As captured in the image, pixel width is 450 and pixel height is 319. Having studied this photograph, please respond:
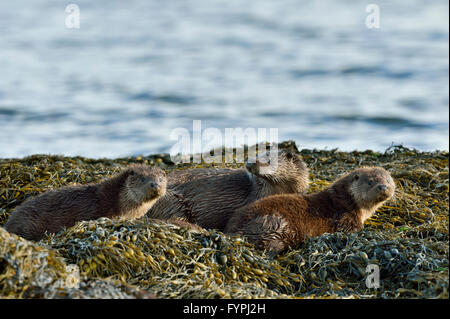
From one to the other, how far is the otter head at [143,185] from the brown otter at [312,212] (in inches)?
28.6

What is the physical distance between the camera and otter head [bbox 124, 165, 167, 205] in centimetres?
613

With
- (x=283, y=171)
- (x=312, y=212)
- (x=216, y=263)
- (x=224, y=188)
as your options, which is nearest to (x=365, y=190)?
(x=312, y=212)

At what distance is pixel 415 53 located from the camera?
21.6 meters

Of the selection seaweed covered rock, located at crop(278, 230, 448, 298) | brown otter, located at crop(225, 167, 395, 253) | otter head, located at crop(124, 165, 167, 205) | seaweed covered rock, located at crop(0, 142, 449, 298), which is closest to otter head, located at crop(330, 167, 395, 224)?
brown otter, located at crop(225, 167, 395, 253)

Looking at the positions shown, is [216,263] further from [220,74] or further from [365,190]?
[220,74]

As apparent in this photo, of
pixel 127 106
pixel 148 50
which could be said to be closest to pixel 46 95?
pixel 127 106

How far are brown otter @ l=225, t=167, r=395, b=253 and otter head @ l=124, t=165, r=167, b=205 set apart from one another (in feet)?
2.38

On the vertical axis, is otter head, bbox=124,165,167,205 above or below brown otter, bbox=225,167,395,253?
above

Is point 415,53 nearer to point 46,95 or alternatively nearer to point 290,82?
point 290,82

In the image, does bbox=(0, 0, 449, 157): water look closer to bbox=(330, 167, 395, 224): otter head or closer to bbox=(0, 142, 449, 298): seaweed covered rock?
bbox=(330, 167, 395, 224): otter head

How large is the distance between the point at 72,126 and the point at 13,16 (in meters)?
11.9

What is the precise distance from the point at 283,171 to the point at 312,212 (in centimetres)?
93
